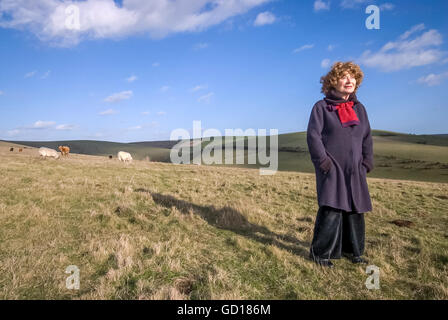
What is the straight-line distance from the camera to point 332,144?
167 inches

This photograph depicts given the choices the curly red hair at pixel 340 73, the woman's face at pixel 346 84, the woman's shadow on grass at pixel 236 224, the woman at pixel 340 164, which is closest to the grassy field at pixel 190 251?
the woman's shadow on grass at pixel 236 224

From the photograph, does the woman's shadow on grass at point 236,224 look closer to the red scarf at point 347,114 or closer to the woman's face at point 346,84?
the red scarf at point 347,114

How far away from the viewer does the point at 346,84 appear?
4.36 meters

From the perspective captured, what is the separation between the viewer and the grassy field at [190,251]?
3.22 meters

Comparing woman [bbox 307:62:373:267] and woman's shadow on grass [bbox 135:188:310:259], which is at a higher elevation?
woman [bbox 307:62:373:267]

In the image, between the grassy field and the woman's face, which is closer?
the grassy field

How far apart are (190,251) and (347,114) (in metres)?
3.46

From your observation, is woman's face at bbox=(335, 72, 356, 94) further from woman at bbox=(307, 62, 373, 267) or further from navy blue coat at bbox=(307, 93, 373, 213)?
navy blue coat at bbox=(307, 93, 373, 213)

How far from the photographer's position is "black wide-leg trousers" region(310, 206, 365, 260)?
163 inches

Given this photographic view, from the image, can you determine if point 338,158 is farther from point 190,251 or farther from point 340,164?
point 190,251

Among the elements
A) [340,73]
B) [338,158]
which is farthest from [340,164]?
[340,73]

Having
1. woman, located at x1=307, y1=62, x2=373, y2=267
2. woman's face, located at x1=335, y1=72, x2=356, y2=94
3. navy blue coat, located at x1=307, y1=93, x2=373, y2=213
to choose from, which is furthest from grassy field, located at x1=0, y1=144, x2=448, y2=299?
woman's face, located at x1=335, y1=72, x2=356, y2=94

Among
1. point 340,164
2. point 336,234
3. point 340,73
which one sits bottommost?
point 336,234

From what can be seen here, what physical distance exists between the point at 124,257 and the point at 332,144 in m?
3.71
